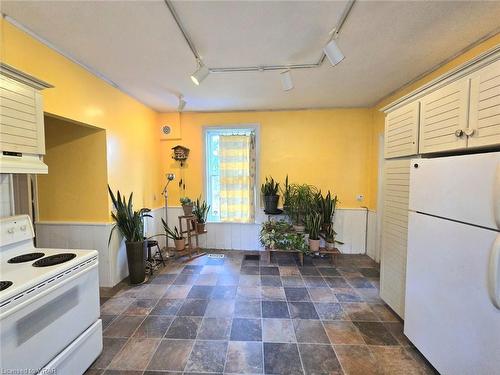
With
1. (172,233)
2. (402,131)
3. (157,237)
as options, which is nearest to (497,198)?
(402,131)

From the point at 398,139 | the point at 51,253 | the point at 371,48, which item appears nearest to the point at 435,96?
the point at 398,139

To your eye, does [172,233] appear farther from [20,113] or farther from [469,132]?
[469,132]

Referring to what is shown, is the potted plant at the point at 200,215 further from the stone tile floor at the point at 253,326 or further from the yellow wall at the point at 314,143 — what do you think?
the yellow wall at the point at 314,143

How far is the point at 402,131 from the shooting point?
1.89 meters

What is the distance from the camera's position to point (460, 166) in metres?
1.28

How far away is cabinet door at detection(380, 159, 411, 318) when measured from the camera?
1884 mm

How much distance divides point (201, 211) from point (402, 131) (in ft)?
9.66

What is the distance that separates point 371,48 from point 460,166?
49.9 inches

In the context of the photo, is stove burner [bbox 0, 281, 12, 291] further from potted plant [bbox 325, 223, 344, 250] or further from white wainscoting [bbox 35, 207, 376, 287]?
potted plant [bbox 325, 223, 344, 250]

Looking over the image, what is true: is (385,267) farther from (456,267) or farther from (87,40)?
(87,40)

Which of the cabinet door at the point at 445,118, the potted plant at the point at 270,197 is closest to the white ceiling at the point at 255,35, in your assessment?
the cabinet door at the point at 445,118

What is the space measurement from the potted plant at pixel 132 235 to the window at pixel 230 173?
1450 mm

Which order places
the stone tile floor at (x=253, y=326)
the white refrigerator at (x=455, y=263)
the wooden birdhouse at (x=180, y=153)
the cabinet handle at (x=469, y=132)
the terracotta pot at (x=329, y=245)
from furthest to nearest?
the wooden birdhouse at (x=180, y=153) < the terracotta pot at (x=329, y=245) < the stone tile floor at (x=253, y=326) < the cabinet handle at (x=469, y=132) < the white refrigerator at (x=455, y=263)

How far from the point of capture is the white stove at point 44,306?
3.43ft
